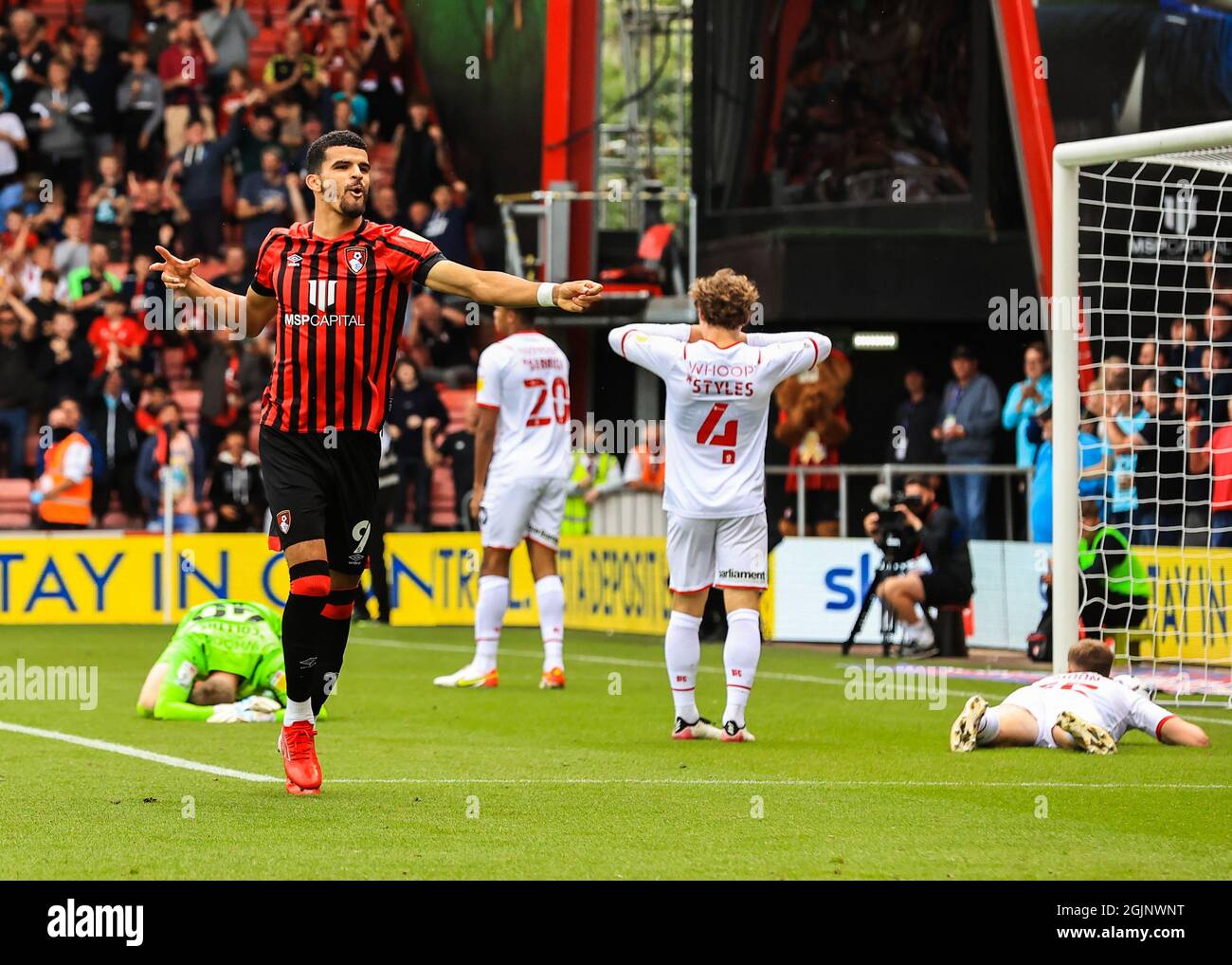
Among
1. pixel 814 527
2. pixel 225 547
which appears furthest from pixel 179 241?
pixel 814 527

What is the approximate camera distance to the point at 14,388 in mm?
23391

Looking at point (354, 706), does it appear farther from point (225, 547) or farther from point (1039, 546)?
point (225, 547)

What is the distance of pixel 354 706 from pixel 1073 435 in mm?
4521

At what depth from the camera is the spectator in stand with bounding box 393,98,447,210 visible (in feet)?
82.7

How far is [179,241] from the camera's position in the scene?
82.6ft

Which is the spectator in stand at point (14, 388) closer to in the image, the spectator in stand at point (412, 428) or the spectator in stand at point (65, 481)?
the spectator in stand at point (65, 481)

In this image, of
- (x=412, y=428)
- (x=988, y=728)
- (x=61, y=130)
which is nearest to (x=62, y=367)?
(x=412, y=428)

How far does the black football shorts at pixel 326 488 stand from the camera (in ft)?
26.6

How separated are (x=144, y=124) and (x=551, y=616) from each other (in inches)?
550

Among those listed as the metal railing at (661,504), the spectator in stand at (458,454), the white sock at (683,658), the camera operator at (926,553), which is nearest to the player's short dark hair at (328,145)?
the white sock at (683,658)

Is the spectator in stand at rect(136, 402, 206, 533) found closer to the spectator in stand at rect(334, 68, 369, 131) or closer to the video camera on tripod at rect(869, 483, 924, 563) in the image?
the spectator in stand at rect(334, 68, 369, 131)

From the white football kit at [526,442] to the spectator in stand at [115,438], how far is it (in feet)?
31.1
